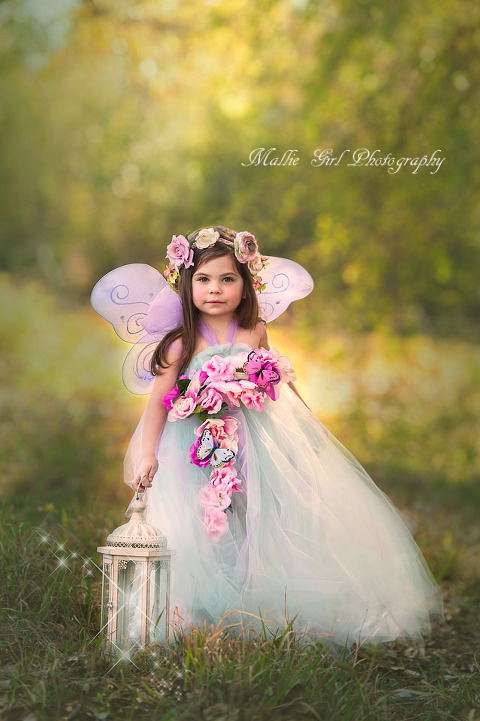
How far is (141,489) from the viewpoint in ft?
9.85

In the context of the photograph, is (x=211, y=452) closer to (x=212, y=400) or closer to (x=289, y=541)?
(x=212, y=400)

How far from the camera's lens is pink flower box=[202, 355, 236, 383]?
2986 millimetres

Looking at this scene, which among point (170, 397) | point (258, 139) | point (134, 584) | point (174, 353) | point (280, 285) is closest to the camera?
point (134, 584)

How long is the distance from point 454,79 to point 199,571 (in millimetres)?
5786

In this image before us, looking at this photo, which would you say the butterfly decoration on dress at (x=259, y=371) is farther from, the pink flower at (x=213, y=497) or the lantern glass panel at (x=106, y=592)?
the lantern glass panel at (x=106, y=592)

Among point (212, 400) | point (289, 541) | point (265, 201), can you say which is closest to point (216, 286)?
point (212, 400)

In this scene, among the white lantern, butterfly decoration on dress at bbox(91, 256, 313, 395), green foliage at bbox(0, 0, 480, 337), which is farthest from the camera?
green foliage at bbox(0, 0, 480, 337)

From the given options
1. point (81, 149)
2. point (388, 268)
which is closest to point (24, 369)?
point (81, 149)

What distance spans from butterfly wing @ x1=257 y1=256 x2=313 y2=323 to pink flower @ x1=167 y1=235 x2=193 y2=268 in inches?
18.1

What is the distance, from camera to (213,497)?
2.96 m

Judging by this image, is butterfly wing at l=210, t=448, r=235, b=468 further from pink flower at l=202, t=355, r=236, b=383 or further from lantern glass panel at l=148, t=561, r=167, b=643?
lantern glass panel at l=148, t=561, r=167, b=643

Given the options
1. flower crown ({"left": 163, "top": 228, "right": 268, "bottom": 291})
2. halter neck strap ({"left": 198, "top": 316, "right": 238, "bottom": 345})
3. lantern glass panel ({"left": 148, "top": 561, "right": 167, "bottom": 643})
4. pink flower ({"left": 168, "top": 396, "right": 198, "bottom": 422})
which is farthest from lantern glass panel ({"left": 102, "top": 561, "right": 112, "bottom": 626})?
flower crown ({"left": 163, "top": 228, "right": 268, "bottom": 291})

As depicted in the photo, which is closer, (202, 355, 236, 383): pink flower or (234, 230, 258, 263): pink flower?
(202, 355, 236, 383): pink flower

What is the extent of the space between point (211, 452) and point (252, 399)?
10.1 inches
